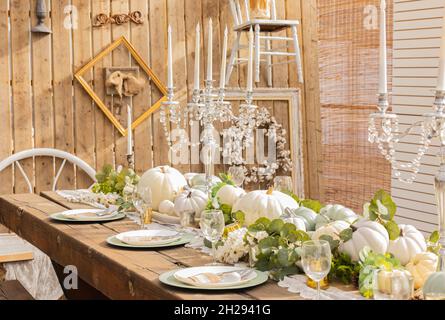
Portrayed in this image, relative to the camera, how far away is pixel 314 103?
567cm

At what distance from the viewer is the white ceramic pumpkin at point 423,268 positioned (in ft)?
5.76

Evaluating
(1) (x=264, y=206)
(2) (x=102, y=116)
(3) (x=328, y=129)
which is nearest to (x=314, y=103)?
(3) (x=328, y=129)

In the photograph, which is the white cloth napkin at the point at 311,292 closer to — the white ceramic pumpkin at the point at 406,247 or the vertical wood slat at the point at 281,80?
the white ceramic pumpkin at the point at 406,247

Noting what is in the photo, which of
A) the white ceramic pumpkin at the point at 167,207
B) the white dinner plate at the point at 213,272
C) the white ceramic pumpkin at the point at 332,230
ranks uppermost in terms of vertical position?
the white ceramic pumpkin at the point at 332,230

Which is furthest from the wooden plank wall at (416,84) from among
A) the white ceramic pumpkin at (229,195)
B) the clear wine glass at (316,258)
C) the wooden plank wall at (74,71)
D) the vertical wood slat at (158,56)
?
the clear wine glass at (316,258)

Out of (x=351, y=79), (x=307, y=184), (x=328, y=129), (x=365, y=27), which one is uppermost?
(x=365, y=27)

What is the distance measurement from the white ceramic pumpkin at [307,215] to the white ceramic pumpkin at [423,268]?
413 mm

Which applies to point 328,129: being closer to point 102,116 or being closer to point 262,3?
point 262,3

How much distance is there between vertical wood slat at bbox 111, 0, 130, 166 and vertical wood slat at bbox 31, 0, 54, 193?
0.46 metres

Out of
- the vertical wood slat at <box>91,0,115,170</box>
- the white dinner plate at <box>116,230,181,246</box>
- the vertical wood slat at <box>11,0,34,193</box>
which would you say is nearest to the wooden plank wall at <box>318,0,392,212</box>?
the vertical wood slat at <box>91,0,115,170</box>

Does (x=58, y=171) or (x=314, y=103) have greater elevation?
(x=314, y=103)

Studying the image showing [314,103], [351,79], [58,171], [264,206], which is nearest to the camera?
[264,206]
